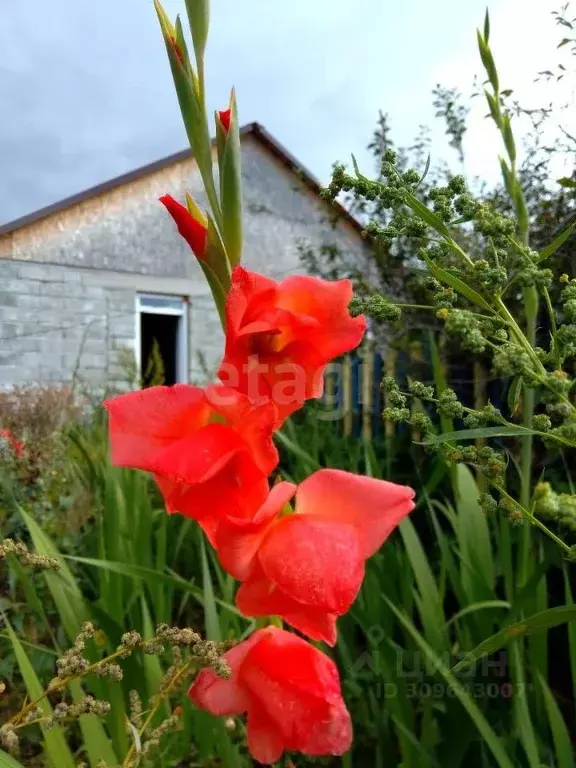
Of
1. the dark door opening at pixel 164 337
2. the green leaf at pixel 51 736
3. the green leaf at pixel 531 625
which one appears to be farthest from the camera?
the dark door opening at pixel 164 337

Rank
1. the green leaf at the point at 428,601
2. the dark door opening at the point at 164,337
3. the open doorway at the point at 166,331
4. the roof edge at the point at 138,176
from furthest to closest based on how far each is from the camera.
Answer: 1. the dark door opening at the point at 164,337
2. the open doorway at the point at 166,331
3. the roof edge at the point at 138,176
4. the green leaf at the point at 428,601

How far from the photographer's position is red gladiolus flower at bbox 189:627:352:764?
458 mm

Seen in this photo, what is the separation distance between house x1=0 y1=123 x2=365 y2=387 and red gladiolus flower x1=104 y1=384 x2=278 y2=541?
3916 millimetres

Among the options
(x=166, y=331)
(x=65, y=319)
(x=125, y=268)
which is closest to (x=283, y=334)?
(x=65, y=319)

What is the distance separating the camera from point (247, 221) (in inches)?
218

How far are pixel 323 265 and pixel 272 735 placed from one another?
2989 mm

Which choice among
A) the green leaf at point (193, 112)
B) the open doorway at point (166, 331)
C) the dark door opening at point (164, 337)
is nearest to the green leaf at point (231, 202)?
the green leaf at point (193, 112)

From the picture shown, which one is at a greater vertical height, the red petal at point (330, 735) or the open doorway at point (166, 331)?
the open doorway at point (166, 331)

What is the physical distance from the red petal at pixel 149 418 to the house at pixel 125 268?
3915 mm

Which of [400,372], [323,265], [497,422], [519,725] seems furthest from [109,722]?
[323,265]

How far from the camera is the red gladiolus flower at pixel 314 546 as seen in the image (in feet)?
1.27

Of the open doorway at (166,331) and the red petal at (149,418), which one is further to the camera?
the open doorway at (166,331)

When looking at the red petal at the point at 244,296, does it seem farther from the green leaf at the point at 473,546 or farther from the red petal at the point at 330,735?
the green leaf at the point at 473,546

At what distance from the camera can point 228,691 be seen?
1.62ft
